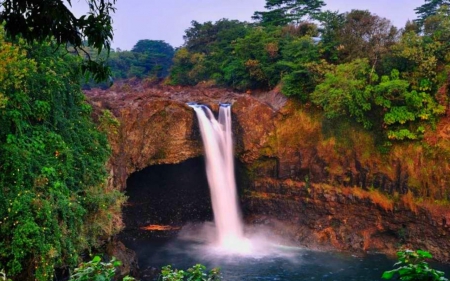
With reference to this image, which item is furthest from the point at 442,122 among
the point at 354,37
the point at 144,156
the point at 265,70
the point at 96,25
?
the point at 96,25

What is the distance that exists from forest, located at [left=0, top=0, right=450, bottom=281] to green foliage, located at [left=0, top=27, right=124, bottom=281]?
3 cm

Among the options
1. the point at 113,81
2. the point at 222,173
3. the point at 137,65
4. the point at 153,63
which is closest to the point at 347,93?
the point at 222,173

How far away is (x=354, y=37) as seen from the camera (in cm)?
1889

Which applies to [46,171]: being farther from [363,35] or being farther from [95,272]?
[363,35]

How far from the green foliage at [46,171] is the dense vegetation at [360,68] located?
9623mm

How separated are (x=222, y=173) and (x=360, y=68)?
767cm

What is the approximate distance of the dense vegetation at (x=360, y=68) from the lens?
637 inches

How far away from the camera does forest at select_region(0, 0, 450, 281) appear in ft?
30.1

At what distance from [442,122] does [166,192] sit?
503 inches

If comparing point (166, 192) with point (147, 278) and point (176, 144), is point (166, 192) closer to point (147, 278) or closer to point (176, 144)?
point (176, 144)

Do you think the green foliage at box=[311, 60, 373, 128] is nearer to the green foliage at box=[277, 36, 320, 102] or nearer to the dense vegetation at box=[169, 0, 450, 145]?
the dense vegetation at box=[169, 0, 450, 145]

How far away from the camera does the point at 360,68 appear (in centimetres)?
1711

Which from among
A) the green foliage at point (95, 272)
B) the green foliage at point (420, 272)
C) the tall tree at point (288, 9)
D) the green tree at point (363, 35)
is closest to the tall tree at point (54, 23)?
the green foliage at point (95, 272)

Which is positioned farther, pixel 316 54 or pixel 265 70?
pixel 265 70
